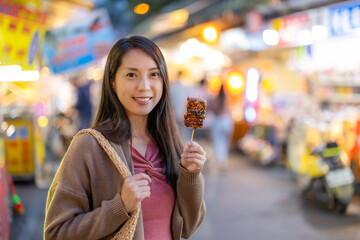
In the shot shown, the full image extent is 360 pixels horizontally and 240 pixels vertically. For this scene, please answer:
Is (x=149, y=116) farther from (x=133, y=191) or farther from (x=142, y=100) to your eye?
(x=133, y=191)

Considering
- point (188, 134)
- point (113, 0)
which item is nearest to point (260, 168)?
point (188, 134)

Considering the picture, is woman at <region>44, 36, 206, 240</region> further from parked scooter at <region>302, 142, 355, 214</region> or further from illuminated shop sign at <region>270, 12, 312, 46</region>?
illuminated shop sign at <region>270, 12, 312, 46</region>

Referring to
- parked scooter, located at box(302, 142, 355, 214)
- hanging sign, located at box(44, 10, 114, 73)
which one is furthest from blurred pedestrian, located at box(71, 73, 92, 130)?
parked scooter, located at box(302, 142, 355, 214)

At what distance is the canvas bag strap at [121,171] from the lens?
1.51 meters

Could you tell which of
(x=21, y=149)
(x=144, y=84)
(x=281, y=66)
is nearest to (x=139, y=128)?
(x=144, y=84)

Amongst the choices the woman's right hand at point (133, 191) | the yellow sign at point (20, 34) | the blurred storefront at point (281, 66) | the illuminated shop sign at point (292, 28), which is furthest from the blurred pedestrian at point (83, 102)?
the woman's right hand at point (133, 191)

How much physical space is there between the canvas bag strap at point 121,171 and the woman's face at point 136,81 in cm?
22

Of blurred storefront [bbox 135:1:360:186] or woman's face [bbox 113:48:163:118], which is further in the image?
blurred storefront [bbox 135:1:360:186]

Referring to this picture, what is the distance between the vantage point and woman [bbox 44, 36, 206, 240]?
150 centimetres

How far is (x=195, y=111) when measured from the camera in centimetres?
201

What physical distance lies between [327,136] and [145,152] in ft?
18.3

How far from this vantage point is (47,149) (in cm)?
882

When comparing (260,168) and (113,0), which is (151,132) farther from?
(113,0)

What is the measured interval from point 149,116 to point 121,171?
475mm
